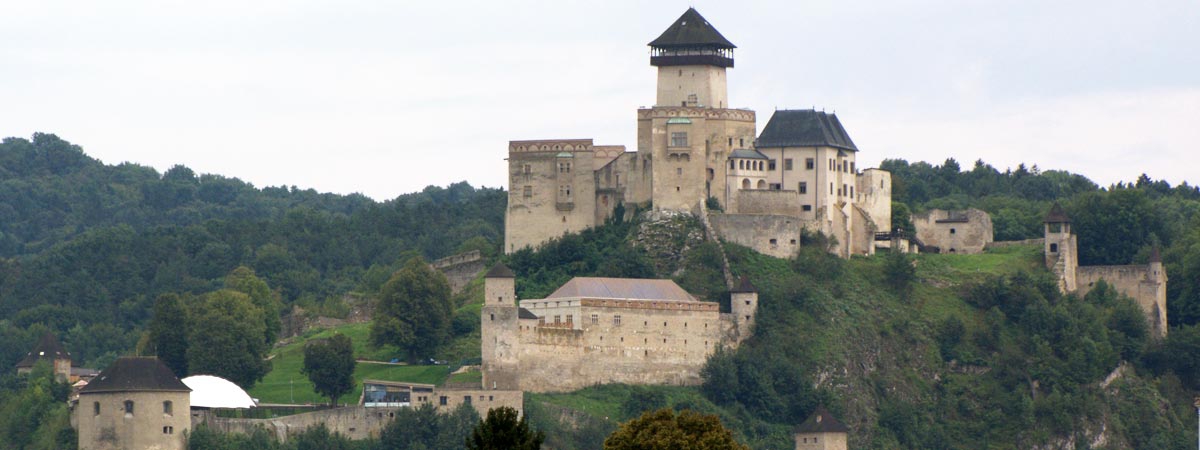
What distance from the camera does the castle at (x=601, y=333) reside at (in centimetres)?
9550

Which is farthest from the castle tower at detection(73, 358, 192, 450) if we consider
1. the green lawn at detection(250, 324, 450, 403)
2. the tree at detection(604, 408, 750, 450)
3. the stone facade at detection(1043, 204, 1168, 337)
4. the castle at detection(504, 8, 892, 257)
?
the stone facade at detection(1043, 204, 1168, 337)

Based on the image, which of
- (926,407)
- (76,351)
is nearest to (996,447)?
(926,407)

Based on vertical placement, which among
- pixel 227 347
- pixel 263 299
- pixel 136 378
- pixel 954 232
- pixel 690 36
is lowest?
pixel 136 378

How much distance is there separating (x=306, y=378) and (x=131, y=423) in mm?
13715

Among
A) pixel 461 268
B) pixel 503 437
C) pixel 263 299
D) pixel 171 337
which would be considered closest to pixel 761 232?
pixel 461 268

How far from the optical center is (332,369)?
97.9 meters

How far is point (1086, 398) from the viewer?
102375 millimetres

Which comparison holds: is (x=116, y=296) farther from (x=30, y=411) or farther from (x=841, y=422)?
(x=841, y=422)

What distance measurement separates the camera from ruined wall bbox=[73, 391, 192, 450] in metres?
90.9

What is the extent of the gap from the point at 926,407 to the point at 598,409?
47.6 ft

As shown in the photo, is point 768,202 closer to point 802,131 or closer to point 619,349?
point 802,131

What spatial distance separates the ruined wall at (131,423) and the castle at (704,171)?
2190cm

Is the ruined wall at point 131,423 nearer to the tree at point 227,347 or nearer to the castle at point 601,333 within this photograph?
the tree at point 227,347

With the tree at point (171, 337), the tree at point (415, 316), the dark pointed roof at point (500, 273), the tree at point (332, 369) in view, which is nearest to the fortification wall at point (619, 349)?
the dark pointed roof at point (500, 273)
